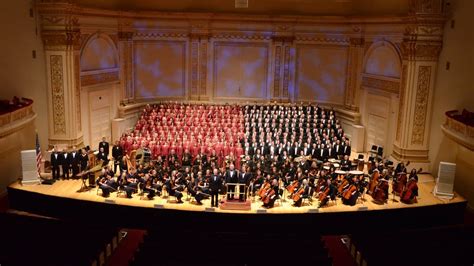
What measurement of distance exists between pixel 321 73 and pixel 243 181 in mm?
10720

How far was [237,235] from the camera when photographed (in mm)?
11805

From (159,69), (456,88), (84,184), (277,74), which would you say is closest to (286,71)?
(277,74)

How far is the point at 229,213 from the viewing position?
12.2 meters

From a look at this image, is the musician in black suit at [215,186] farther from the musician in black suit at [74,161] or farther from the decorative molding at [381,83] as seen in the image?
the decorative molding at [381,83]

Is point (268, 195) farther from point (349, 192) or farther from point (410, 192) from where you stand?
point (410, 192)

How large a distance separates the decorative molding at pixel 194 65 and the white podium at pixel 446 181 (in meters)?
12.0

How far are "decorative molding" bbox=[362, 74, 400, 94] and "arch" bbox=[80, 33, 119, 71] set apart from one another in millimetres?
10614

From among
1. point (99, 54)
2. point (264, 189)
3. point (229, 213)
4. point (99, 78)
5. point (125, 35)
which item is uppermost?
point (125, 35)

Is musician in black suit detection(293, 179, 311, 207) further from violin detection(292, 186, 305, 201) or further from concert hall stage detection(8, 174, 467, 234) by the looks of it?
concert hall stage detection(8, 174, 467, 234)

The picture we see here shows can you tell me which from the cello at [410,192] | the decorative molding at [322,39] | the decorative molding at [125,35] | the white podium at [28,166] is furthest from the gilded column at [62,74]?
the cello at [410,192]

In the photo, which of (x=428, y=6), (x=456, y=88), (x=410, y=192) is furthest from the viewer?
(x=428, y=6)

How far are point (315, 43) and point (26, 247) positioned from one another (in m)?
15.6

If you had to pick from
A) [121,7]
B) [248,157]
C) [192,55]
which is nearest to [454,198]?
[248,157]

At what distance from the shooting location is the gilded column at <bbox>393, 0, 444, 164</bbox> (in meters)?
15.5
